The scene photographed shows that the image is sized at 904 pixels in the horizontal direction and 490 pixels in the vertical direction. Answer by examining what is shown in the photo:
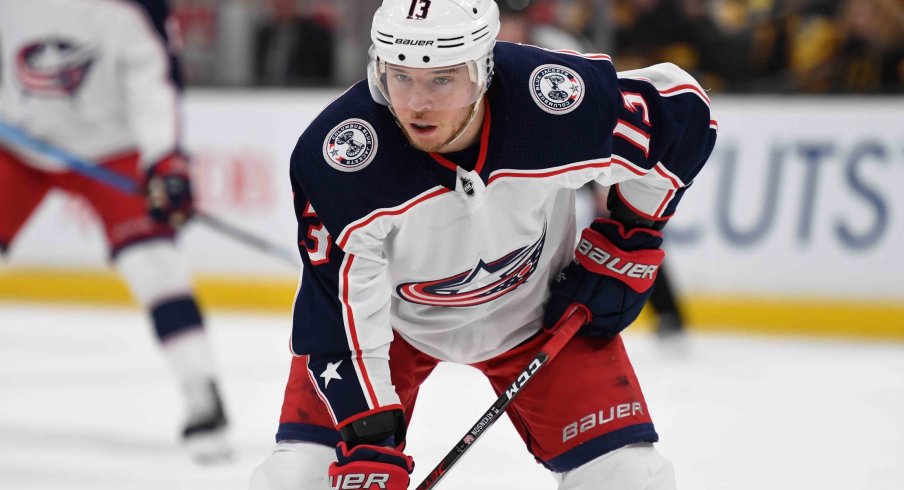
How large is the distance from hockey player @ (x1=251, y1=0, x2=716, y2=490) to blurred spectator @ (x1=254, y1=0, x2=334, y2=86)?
3.34 meters

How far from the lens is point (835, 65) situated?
15.3 feet

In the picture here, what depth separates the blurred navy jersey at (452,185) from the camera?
5.42 feet

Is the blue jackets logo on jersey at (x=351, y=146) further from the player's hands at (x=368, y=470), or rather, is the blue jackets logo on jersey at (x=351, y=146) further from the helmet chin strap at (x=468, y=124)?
the player's hands at (x=368, y=470)

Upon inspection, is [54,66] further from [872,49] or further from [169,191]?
[872,49]

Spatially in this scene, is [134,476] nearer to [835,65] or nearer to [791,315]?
[791,315]

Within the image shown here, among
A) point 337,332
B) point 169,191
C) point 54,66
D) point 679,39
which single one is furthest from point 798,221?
point 337,332

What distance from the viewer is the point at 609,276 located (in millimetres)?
1961

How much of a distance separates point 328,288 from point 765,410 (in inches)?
85.3

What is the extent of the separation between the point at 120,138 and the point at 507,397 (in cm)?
201

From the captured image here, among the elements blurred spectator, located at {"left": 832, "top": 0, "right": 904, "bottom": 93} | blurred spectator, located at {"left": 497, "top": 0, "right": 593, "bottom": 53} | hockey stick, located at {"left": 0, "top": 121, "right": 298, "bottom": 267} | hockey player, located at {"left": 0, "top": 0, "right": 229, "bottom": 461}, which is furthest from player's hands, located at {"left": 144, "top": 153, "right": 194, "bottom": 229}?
blurred spectator, located at {"left": 832, "top": 0, "right": 904, "bottom": 93}

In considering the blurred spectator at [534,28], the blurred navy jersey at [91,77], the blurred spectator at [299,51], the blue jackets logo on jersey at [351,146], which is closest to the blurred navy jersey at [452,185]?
the blue jackets logo on jersey at [351,146]

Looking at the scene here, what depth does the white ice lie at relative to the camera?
116 inches

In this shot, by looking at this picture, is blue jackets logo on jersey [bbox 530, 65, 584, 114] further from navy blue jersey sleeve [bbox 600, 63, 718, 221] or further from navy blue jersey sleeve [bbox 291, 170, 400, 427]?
navy blue jersey sleeve [bbox 291, 170, 400, 427]

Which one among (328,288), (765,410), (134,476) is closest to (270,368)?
(134,476)
